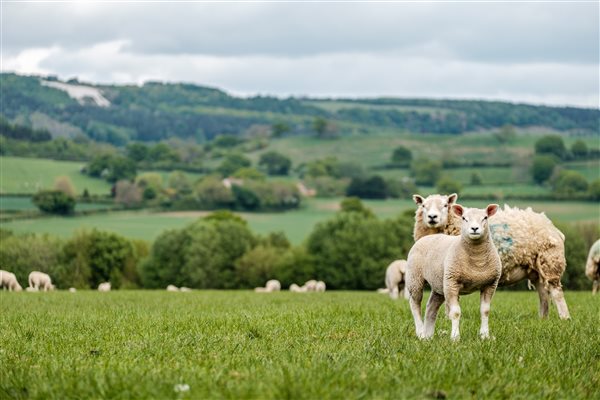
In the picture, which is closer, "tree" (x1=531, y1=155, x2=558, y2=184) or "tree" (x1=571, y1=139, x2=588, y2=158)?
"tree" (x1=531, y1=155, x2=558, y2=184)

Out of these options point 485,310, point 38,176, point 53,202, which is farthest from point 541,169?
point 485,310

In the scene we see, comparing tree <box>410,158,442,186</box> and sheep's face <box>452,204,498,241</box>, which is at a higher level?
sheep's face <box>452,204,498,241</box>

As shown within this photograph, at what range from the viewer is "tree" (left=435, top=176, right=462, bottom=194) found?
169 metres

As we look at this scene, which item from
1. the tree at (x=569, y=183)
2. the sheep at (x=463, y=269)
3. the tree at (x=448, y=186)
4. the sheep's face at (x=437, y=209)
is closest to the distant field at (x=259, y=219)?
the tree at (x=569, y=183)

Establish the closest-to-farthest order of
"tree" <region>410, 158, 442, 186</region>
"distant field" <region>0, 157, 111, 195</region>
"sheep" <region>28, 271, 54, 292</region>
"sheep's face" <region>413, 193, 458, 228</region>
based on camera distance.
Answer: "sheep's face" <region>413, 193, 458, 228</region>, "sheep" <region>28, 271, 54, 292</region>, "distant field" <region>0, 157, 111, 195</region>, "tree" <region>410, 158, 442, 186</region>

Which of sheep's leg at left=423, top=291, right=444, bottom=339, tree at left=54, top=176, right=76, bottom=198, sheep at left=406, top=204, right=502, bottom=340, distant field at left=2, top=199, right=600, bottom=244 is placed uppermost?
sheep at left=406, top=204, right=502, bottom=340

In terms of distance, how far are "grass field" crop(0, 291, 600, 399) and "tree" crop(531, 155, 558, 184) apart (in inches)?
6238

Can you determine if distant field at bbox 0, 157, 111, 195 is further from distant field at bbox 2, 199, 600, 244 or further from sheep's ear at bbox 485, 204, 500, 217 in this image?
sheep's ear at bbox 485, 204, 500, 217

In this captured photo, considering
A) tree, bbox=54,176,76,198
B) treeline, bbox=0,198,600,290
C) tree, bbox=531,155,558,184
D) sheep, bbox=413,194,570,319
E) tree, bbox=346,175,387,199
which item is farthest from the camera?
tree, bbox=346,175,387,199

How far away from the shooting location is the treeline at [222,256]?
89394 millimetres

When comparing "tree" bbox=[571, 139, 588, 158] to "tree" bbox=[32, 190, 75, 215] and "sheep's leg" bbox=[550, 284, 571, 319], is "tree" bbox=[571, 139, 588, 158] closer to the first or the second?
"tree" bbox=[32, 190, 75, 215]

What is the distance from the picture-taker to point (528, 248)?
58.6 feet

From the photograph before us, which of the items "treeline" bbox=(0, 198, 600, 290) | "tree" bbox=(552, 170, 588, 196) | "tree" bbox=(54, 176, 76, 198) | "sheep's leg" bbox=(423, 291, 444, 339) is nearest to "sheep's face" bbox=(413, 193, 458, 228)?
"sheep's leg" bbox=(423, 291, 444, 339)

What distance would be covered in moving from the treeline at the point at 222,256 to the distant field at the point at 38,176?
55930 mm
